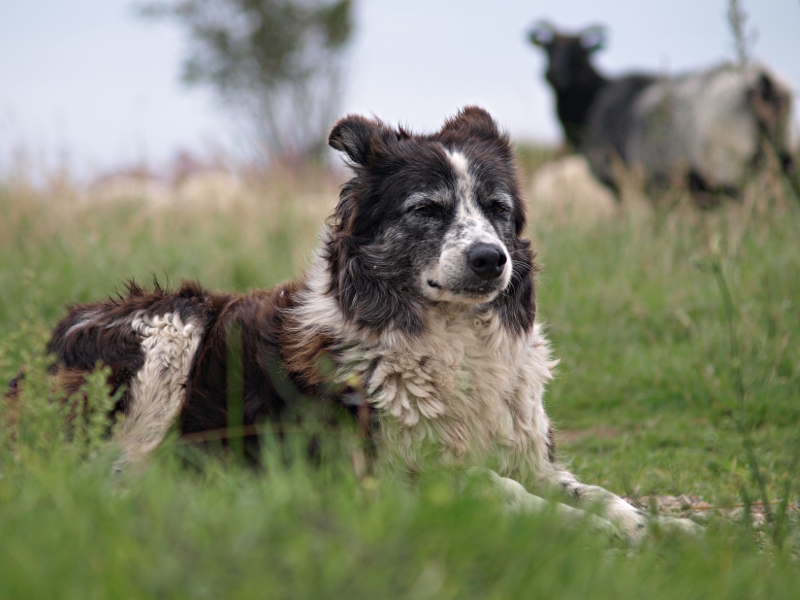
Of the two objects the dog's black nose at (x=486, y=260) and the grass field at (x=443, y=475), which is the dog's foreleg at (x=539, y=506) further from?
the dog's black nose at (x=486, y=260)

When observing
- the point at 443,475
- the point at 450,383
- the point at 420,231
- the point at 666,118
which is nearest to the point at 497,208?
the point at 420,231

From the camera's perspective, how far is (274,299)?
4.18m

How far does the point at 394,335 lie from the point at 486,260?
0.57m

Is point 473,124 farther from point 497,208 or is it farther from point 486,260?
point 486,260

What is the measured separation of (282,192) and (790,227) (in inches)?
229

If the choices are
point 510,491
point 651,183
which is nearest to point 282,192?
point 651,183

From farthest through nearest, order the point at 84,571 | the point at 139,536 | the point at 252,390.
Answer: the point at 252,390, the point at 139,536, the point at 84,571

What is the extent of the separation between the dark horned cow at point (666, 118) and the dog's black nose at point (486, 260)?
4831 mm

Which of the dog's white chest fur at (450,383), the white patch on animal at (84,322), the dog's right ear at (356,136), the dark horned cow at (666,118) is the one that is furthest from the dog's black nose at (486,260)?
the dark horned cow at (666,118)

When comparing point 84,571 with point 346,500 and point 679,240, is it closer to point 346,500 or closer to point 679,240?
point 346,500

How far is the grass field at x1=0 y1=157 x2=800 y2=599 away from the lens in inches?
77.4

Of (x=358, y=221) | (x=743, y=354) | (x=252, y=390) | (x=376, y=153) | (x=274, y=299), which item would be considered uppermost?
(x=376, y=153)

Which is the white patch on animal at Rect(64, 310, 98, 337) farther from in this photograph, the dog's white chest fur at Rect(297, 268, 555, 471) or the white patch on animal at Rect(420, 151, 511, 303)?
the white patch on animal at Rect(420, 151, 511, 303)

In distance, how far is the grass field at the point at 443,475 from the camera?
1.97 m
